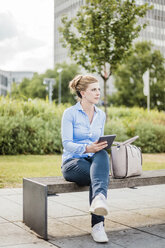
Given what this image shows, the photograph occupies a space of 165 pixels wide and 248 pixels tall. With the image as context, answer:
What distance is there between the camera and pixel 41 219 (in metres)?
3.75

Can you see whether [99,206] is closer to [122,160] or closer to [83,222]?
[122,160]

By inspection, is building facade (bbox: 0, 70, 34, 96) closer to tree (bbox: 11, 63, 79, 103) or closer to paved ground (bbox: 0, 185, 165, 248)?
tree (bbox: 11, 63, 79, 103)

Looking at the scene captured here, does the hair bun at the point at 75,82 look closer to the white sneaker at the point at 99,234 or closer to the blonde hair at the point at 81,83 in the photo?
the blonde hair at the point at 81,83

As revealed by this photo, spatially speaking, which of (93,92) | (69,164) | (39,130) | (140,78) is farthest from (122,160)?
(140,78)

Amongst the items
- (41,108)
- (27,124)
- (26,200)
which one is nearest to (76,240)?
(26,200)

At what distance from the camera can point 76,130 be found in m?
4.18

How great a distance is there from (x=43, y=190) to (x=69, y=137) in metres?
0.67

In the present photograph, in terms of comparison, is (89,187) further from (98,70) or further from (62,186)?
(98,70)

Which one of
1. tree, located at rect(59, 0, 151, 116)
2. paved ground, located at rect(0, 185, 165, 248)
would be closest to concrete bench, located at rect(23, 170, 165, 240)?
paved ground, located at rect(0, 185, 165, 248)

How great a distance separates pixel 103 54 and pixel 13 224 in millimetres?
11772

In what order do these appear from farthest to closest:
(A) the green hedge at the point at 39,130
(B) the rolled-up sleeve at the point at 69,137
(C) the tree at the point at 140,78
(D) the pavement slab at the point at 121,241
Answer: (C) the tree at the point at 140,78 < (A) the green hedge at the point at 39,130 < (B) the rolled-up sleeve at the point at 69,137 < (D) the pavement slab at the point at 121,241

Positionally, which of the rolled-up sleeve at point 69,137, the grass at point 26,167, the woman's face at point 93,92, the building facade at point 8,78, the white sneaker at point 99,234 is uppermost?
the building facade at point 8,78

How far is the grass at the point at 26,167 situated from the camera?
7.68 m

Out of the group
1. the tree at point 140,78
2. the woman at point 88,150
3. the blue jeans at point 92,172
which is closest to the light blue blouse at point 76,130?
the woman at point 88,150
